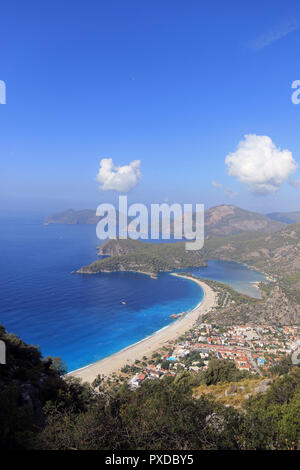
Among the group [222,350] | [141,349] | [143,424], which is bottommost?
[141,349]

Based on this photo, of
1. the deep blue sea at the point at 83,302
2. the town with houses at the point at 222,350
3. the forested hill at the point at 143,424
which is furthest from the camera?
the deep blue sea at the point at 83,302

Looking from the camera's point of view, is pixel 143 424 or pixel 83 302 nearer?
pixel 143 424

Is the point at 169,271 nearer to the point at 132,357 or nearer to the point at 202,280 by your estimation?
the point at 202,280

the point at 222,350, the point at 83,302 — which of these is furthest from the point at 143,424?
the point at 83,302

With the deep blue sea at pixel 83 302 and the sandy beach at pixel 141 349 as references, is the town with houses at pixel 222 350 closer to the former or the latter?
the sandy beach at pixel 141 349

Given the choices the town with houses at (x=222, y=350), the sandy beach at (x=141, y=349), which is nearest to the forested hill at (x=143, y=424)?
the town with houses at (x=222, y=350)

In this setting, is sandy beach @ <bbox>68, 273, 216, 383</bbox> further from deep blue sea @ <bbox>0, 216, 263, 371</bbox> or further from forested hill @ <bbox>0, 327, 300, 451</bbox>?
forested hill @ <bbox>0, 327, 300, 451</bbox>

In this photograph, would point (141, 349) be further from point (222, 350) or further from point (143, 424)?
point (143, 424)
